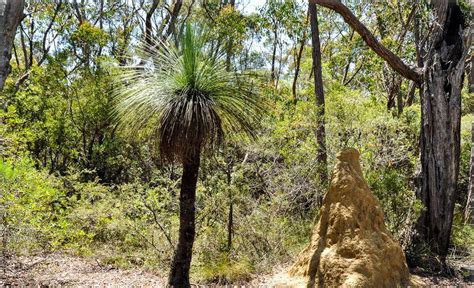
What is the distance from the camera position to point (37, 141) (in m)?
14.1

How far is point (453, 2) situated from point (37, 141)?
12343 mm

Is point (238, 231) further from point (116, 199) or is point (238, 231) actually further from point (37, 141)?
point (37, 141)

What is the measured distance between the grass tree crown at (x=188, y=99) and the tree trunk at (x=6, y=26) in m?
1.62

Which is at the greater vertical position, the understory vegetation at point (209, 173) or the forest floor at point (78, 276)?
the understory vegetation at point (209, 173)

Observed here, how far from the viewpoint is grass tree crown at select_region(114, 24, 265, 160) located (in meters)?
5.73

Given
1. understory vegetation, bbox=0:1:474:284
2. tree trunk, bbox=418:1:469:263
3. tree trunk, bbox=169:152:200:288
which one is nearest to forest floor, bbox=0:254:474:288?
understory vegetation, bbox=0:1:474:284

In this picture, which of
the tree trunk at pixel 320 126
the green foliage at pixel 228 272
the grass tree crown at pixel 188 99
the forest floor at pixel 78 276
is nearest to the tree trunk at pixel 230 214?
the green foliage at pixel 228 272

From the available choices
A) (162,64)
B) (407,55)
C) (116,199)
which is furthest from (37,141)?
(407,55)

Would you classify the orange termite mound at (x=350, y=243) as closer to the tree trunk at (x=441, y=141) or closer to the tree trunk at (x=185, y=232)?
the tree trunk at (x=185, y=232)

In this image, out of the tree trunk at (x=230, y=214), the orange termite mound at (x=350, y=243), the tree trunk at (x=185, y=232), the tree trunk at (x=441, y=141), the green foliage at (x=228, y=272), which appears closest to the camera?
the orange termite mound at (x=350, y=243)

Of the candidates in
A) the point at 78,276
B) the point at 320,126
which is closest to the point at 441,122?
the point at 320,126

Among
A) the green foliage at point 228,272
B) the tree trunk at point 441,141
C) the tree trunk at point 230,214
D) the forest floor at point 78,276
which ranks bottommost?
the forest floor at point 78,276

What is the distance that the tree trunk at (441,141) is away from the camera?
24.2 ft

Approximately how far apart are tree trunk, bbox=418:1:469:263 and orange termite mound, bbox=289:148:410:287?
2.33 metres
